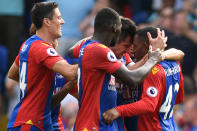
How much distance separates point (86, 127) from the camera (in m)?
5.43

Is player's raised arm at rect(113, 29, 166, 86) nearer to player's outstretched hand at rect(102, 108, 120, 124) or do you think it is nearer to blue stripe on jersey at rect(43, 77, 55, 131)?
player's outstretched hand at rect(102, 108, 120, 124)

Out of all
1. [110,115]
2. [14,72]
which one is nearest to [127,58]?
[110,115]

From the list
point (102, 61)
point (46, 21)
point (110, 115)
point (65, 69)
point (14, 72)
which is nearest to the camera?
point (102, 61)

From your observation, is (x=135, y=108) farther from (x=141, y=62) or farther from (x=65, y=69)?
(x=65, y=69)

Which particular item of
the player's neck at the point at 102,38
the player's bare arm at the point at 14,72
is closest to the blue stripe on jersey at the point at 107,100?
the player's neck at the point at 102,38

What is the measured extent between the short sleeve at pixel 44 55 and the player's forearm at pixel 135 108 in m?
0.79

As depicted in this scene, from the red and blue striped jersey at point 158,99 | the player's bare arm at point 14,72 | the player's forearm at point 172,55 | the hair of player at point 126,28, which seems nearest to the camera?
the red and blue striped jersey at point 158,99

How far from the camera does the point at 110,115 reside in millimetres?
5496

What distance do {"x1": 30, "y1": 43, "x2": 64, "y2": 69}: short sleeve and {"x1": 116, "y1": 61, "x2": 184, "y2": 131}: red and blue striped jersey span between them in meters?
0.83

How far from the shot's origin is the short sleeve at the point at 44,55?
567 cm

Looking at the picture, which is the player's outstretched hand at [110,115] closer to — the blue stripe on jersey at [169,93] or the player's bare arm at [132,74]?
the player's bare arm at [132,74]

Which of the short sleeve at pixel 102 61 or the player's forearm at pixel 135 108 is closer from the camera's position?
the short sleeve at pixel 102 61

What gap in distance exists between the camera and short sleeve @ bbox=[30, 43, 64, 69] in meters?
5.67

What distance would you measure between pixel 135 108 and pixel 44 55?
41.8 inches
